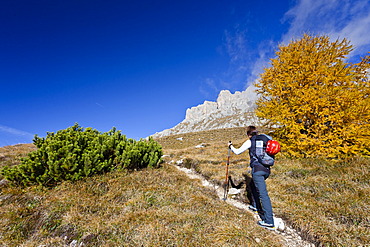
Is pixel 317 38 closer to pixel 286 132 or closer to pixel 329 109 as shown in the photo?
pixel 329 109

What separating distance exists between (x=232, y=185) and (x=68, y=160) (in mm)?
7231

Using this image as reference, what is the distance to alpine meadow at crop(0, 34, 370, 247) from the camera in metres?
3.85

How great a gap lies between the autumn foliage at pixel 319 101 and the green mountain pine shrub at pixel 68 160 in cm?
884

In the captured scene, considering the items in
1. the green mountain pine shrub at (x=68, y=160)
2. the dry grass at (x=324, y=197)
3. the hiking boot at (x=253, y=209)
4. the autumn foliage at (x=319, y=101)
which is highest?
the autumn foliage at (x=319, y=101)

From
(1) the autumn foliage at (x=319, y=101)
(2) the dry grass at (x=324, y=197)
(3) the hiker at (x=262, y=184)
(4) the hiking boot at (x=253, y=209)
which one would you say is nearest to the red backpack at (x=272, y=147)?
(3) the hiker at (x=262, y=184)

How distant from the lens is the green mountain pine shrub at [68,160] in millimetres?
→ 5815

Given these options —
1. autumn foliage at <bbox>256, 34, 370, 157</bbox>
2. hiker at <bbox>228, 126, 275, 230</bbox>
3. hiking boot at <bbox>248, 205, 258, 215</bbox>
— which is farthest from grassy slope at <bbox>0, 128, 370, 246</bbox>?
autumn foliage at <bbox>256, 34, 370, 157</bbox>

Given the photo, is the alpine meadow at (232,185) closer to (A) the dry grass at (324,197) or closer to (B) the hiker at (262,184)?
(A) the dry grass at (324,197)

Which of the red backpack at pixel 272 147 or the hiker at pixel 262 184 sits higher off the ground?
the red backpack at pixel 272 147

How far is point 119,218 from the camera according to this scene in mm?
4402

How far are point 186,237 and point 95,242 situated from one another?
2.08 m

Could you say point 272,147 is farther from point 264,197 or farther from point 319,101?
point 319,101

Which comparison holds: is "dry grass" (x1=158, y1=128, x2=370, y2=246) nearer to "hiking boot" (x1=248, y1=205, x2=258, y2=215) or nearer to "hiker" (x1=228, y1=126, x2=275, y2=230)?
"hiking boot" (x1=248, y1=205, x2=258, y2=215)

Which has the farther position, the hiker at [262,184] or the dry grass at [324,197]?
the hiker at [262,184]
